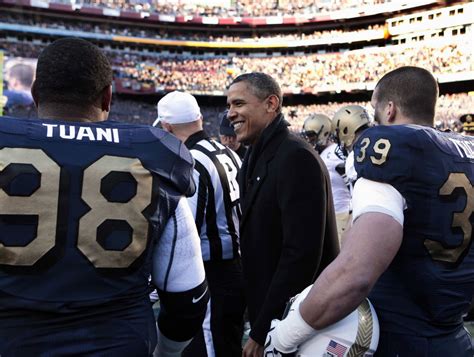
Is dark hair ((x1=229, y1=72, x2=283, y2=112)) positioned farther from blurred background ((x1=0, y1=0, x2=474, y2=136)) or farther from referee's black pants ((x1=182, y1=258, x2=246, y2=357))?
blurred background ((x1=0, y1=0, x2=474, y2=136))

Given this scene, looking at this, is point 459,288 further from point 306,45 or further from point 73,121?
point 306,45

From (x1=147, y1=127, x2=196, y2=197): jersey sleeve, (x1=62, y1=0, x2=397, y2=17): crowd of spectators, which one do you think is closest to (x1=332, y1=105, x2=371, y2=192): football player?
(x1=147, y1=127, x2=196, y2=197): jersey sleeve

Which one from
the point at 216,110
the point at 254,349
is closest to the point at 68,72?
the point at 254,349

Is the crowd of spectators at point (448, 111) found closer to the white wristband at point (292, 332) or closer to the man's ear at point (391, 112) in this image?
the man's ear at point (391, 112)

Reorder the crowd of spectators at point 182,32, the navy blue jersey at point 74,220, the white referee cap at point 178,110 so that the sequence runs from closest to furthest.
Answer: the navy blue jersey at point 74,220 < the white referee cap at point 178,110 < the crowd of spectators at point 182,32

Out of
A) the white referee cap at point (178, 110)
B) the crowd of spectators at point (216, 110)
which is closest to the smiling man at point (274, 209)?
the white referee cap at point (178, 110)

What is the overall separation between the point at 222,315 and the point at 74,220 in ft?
5.83

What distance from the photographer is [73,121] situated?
1784 mm

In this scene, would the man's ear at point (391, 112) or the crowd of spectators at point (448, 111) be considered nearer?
the man's ear at point (391, 112)

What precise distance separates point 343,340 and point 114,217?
0.86 m

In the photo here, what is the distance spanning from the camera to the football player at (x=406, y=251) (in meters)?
1.74

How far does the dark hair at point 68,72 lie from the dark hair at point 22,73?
33.0 meters

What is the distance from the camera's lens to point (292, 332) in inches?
72.1

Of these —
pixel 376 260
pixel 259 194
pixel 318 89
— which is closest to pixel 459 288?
pixel 376 260
